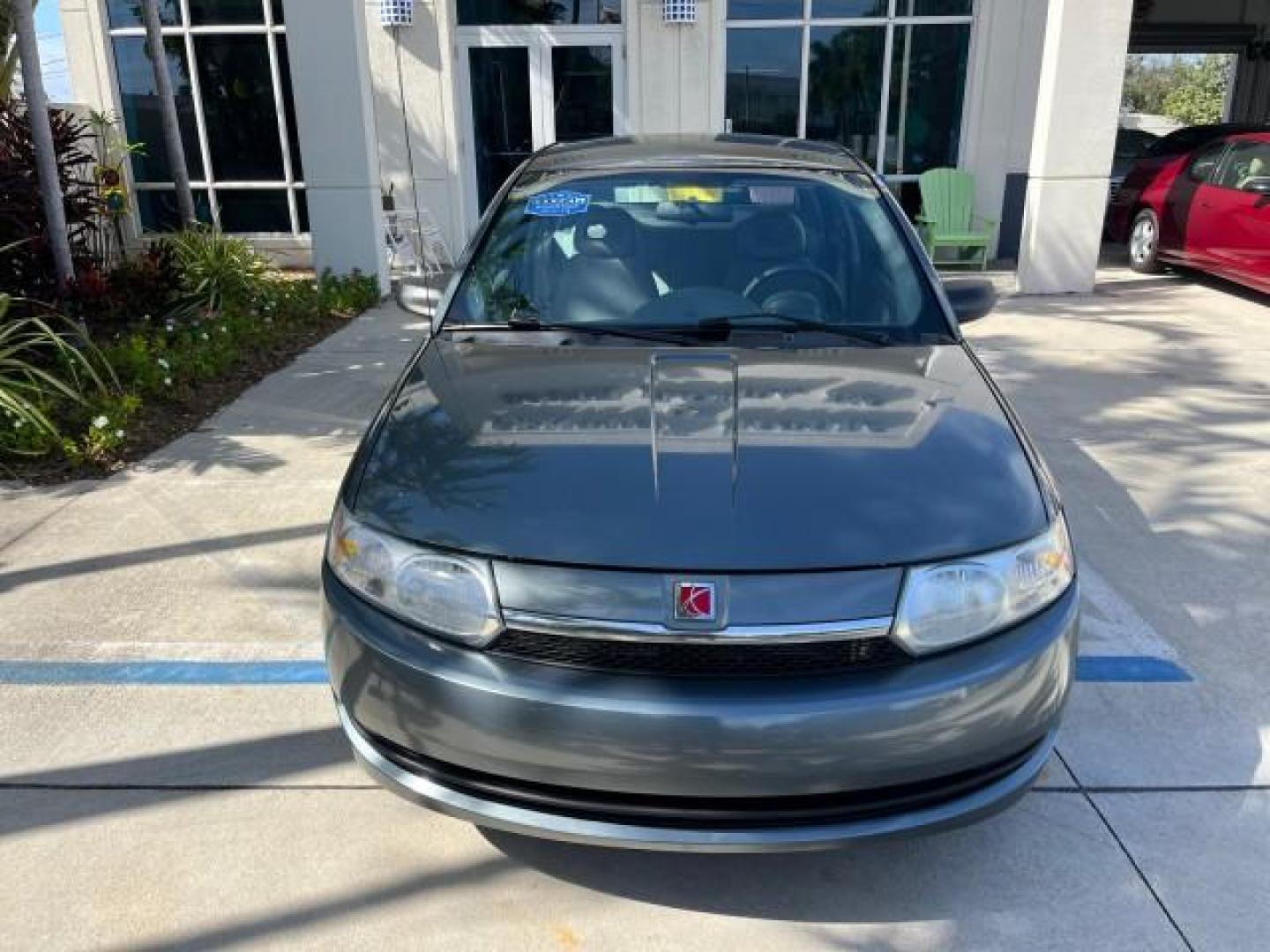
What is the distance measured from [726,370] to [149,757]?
2067 mm

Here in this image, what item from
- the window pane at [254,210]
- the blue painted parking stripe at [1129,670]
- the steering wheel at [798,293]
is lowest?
the blue painted parking stripe at [1129,670]

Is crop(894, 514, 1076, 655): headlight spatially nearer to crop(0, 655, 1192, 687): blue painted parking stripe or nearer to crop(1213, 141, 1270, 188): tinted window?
crop(0, 655, 1192, 687): blue painted parking stripe

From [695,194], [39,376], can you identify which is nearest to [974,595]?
[695,194]

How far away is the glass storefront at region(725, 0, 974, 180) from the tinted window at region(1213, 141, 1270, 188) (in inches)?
113

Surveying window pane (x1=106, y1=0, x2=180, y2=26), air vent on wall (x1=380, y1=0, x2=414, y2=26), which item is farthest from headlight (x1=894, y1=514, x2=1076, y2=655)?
window pane (x1=106, y1=0, x2=180, y2=26)

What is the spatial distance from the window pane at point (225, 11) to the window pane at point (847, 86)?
638cm

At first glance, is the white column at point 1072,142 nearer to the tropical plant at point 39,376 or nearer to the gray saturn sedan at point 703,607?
the gray saturn sedan at point 703,607

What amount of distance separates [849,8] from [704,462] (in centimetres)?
1074

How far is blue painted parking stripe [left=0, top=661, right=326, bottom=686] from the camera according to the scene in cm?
339

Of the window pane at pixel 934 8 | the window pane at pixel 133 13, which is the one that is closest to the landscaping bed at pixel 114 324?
the window pane at pixel 133 13

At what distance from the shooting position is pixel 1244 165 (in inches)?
380

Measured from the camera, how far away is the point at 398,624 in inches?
88.9

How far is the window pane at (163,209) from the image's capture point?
39.8 ft

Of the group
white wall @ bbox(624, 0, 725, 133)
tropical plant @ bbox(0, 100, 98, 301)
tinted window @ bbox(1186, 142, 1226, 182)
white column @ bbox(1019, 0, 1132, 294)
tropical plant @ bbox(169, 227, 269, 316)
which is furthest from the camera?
white wall @ bbox(624, 0, 725, 133)
